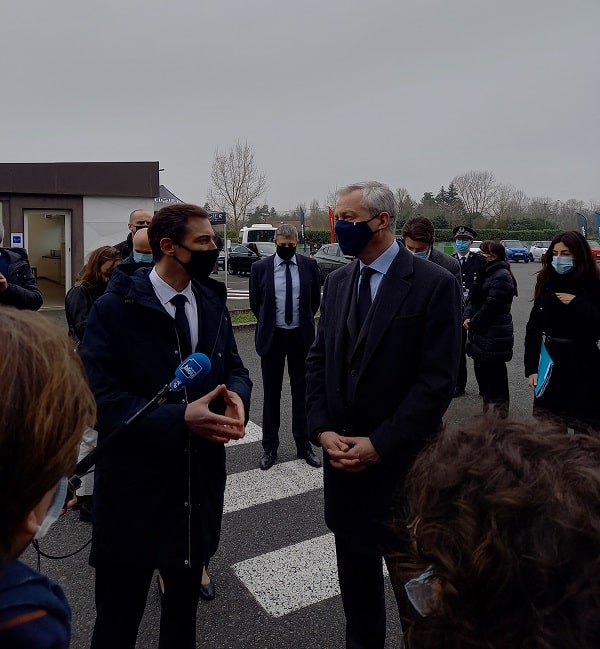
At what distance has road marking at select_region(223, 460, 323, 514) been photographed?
174 inches

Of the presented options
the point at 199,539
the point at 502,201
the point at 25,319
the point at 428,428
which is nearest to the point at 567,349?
the point at 428,428

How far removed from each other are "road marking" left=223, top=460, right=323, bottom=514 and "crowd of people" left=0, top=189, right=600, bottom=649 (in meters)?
0.15

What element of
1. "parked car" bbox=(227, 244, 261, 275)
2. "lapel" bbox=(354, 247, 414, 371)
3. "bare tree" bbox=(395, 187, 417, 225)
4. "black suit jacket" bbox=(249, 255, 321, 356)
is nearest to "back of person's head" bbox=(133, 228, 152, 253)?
"black suit jacket" bbox=(249, 255, 321, 356)

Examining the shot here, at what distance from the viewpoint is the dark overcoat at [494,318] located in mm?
6258

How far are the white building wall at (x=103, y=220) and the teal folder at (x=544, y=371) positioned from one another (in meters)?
13.4

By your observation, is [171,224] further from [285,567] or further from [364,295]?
[285,567]

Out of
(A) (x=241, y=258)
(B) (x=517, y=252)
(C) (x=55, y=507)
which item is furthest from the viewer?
(B) (x=517, y=252)

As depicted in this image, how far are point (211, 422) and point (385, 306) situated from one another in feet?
2.73

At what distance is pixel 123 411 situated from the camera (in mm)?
2229

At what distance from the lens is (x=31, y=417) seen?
34.8 inches

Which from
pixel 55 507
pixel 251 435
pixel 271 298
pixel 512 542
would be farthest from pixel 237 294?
pixel 512 542

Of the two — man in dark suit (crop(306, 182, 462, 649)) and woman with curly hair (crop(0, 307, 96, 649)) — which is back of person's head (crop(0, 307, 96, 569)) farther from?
man in dark suit (crop(306, 182, 462, 649))

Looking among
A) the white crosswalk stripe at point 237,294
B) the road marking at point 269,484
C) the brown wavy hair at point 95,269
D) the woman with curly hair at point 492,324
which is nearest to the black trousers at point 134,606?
the road marking at point 269,484

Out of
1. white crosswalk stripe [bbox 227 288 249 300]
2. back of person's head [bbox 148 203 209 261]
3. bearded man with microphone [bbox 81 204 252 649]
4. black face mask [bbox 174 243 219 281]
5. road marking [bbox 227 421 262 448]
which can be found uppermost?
back of person's head [bbox 148 203 209 261]
